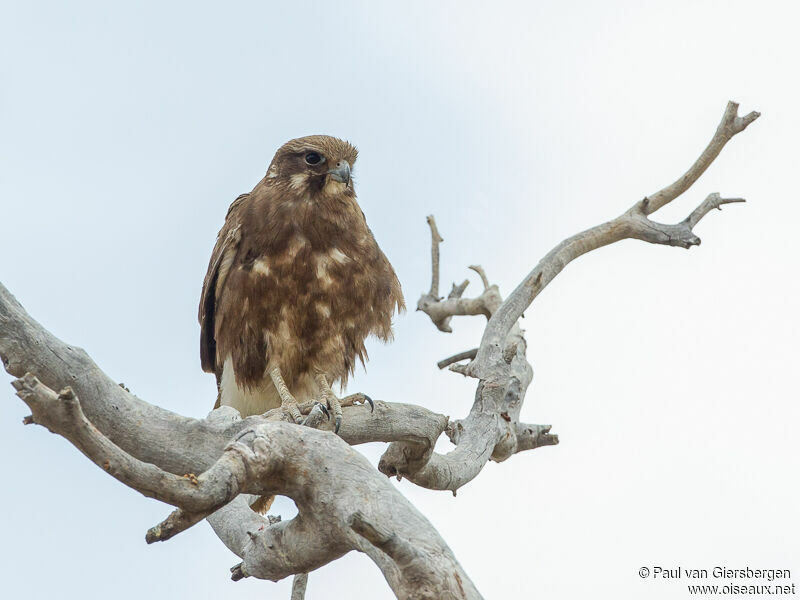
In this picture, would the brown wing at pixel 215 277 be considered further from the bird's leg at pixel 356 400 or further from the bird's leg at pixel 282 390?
the bird's leg at pixel 356 400

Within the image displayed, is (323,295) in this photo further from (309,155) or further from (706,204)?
(706,204)

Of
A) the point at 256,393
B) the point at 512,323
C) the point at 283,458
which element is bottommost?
the point at 283,458

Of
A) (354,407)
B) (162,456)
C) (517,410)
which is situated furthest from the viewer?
(517,410)

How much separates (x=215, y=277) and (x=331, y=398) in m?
1.24

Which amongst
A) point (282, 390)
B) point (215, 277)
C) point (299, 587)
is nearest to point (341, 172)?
point (215, 277)

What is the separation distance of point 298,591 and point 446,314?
2851 mm

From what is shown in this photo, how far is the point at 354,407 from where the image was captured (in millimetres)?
4562

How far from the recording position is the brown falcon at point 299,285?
519 cm

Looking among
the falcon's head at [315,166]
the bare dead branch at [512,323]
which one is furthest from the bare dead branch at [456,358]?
the falcon's head at [315,166]

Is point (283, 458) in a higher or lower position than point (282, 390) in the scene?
lower

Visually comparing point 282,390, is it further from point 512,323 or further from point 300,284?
point 512,323

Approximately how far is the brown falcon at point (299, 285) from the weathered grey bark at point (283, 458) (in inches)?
23.0

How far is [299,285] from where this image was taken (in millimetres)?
5148

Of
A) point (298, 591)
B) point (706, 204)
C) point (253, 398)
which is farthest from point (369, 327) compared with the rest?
point (706, 204)
